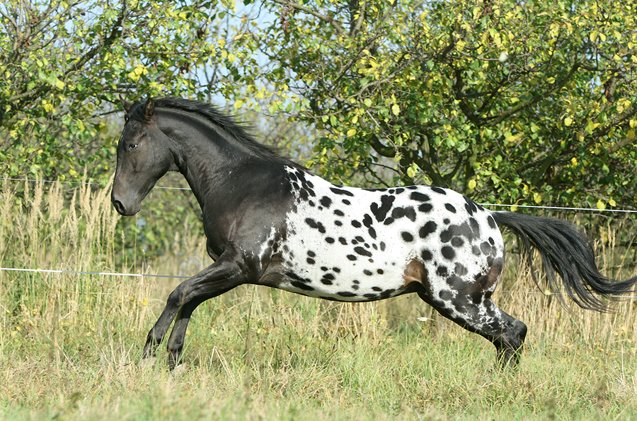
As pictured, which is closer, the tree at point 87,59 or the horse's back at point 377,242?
the horse's back at point 377,242

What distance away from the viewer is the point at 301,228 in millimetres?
6039

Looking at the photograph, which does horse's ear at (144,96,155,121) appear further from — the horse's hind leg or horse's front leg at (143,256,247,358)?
the horse's hind leg

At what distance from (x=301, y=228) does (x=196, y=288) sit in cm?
79

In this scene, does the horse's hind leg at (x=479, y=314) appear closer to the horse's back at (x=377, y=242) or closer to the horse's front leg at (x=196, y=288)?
the horse's back at (x=377, y=242)

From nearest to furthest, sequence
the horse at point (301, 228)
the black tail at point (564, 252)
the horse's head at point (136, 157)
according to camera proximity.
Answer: the horse at point (301, 228) → the horse's head at point (136, 157) → the black tail at point (564, 252)

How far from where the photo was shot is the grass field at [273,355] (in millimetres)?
4973

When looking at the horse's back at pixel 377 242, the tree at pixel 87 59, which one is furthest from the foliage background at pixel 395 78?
the horse's back at pixel 377 242

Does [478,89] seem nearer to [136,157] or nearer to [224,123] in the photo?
[224,123]

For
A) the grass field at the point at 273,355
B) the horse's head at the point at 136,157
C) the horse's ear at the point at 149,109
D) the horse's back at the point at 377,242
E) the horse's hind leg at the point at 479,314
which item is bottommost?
the grass field at the point at 273,355

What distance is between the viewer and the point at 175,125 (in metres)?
6.22

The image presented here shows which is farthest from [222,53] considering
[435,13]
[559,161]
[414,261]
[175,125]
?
[559,161]

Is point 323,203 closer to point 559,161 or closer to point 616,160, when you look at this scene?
point 559,161

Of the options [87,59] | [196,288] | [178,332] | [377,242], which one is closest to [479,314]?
[377,242]

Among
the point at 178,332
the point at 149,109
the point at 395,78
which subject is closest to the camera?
the point at 178,332
